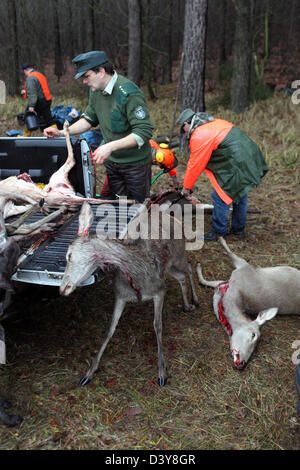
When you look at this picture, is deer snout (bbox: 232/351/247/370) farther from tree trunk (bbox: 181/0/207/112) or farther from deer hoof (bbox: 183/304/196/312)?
tree trunk (bbox: 181/0/207/112)

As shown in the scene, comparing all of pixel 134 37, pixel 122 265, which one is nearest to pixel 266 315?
pixel 122 265

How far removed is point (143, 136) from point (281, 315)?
2.46m

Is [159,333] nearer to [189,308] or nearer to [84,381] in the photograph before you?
[84,381]

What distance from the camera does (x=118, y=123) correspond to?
4.46 meters

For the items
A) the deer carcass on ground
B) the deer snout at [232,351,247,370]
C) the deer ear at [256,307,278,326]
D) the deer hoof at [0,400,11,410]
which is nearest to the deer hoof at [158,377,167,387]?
the deer snout at [232,351,247,370]

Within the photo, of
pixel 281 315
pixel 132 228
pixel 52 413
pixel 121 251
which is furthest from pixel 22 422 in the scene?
pixel 281 315

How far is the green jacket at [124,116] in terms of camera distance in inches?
169

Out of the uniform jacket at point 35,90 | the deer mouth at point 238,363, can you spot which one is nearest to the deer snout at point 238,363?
the deer mouth at point 238,363

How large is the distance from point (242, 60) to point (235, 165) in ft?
27.5

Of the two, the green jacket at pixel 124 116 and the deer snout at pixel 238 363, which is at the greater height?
the green jacket at pixel 124 116

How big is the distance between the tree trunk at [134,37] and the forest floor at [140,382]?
11.1 metres

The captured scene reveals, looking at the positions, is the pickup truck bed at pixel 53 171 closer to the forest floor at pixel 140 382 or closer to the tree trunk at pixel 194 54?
the forest floor at pixel 140 382

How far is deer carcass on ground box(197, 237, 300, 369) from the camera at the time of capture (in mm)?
3931

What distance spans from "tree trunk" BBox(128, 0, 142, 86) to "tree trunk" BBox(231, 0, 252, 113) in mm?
3411
